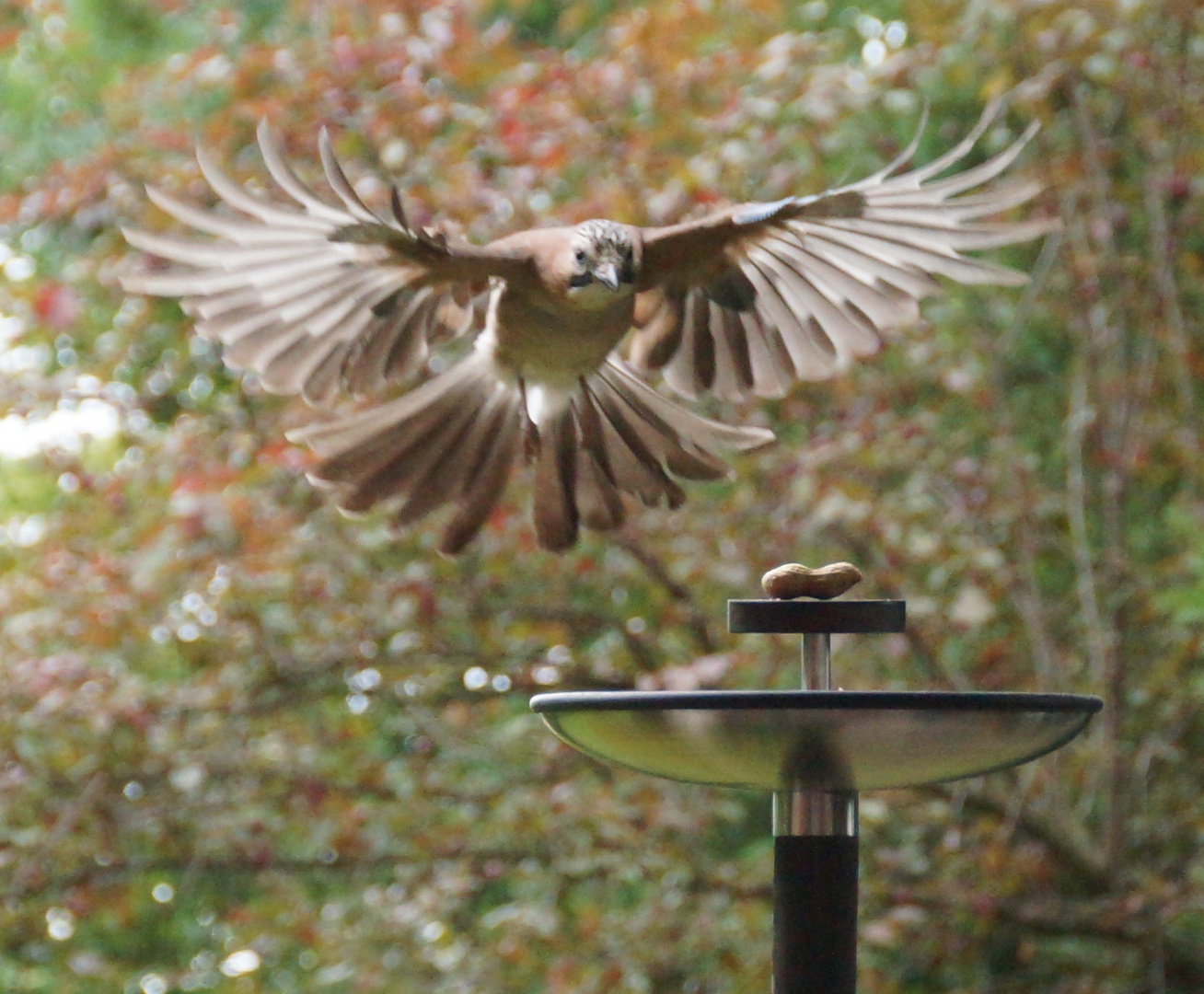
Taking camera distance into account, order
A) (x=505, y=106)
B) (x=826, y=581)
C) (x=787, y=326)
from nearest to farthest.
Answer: (x=826, y=581), (x=787, y=326), (x=505, y=106)

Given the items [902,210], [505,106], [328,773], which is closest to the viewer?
[902,210]

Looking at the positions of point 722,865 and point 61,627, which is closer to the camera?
point 61,627

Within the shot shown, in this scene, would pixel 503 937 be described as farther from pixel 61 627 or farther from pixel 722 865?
pixel 61 627

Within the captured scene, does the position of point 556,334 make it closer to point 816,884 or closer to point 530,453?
point 530,453

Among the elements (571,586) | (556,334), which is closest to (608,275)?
(556,334)

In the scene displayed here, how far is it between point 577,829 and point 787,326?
5.16ft

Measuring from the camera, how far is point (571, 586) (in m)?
4.63

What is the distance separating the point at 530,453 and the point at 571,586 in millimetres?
1402

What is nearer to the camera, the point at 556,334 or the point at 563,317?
the point at 563,317

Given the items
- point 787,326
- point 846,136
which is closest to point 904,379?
point 846,136

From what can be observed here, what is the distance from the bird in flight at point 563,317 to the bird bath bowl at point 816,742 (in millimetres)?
1065

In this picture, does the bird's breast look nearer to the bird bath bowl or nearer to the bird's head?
the bird's head

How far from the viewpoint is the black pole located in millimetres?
1939

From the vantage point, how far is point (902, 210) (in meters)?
3.00
